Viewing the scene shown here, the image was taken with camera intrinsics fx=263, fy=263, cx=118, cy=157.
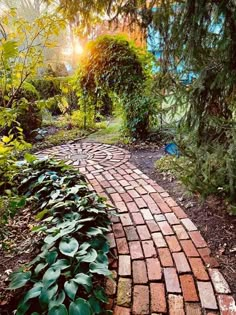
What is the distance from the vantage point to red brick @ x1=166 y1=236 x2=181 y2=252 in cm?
174

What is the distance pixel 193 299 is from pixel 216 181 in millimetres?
871

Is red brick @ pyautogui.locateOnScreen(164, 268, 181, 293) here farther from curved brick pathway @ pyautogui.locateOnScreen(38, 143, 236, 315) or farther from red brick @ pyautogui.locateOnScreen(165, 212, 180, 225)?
red brick @ pyautogui.locateOnScreen(165, 212, 180, 225)

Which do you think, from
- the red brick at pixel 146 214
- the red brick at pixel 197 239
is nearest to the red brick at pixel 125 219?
the red brick at pixel 146 214

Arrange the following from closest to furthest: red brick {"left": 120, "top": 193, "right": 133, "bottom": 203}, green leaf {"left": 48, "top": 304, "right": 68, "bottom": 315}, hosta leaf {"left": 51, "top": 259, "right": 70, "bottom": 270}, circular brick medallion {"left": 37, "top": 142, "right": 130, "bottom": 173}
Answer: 1. green leaf {"left": 48, "top": 304, "right": 68, "bottom": 315}
2. hosta leaf {"left": 51, "top": 259, "right": 70, "bottom": 270}
3. red brick {"left": 120, "top": 193, "right": 133, "bottom": 203}
4. circular brick medallion {"left": 37, "top": 142, "right": 130, "bottom": 173}

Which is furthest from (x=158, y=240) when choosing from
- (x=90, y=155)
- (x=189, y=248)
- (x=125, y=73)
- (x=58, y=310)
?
(x=125, y=73)

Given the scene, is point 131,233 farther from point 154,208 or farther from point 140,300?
point 140,300

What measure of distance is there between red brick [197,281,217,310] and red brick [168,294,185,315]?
11 centimetres

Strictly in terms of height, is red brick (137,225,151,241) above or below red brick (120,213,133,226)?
above

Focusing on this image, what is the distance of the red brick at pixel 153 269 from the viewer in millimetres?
1503

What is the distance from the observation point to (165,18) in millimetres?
1722

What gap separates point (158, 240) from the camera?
1.83m

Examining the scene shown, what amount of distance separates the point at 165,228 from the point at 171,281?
53 cm

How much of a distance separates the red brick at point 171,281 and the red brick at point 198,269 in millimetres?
122

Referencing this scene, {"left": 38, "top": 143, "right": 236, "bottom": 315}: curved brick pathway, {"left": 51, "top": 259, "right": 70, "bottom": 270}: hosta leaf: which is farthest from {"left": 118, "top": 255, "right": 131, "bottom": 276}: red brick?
{"left": 51, "top": 259, "right": 70, "bottom": 270}: hosta leaf
